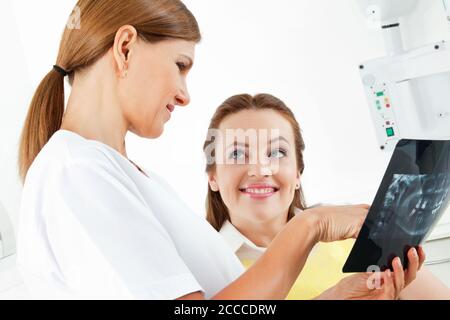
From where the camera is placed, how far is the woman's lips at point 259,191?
147 cm

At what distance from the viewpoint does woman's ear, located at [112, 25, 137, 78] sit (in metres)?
0.72

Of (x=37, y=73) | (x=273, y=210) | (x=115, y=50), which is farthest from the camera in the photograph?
(x=37, y=73)

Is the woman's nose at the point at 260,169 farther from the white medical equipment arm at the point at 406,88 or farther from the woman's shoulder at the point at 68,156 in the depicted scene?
the woman's shoulder at the point at 68,156

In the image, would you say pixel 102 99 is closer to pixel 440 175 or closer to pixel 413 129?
pixel 440 175

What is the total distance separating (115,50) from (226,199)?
2.66 feet

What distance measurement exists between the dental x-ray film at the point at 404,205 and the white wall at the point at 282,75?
3.03 ft

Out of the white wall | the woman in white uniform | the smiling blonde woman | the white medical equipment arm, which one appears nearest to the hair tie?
the woman in white uniform

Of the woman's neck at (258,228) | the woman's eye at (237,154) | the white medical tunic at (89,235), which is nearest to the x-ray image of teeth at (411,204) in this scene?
the white medical tunic at (89,235)

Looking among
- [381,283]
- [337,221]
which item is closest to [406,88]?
[381,283]

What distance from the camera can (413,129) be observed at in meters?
1.31

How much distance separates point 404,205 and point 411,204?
26 mm

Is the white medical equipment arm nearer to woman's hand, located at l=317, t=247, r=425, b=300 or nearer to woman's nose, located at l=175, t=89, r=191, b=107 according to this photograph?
woman's hand, located at l=317, t=247, r=425, b=300

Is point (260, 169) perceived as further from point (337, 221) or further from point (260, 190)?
point (337, 221)
